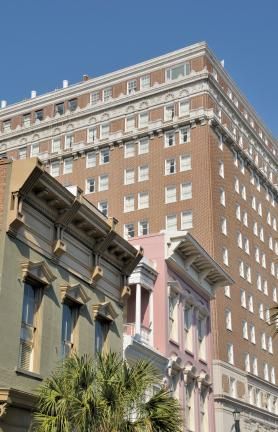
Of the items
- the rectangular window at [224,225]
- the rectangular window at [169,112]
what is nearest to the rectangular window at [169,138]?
the rectangular window at [169,112]

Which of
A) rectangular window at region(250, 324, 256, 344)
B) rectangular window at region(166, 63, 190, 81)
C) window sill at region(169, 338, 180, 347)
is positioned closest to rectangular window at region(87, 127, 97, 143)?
rectangular window at region(166, 63, 190, 81)

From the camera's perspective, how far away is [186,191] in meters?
62.8

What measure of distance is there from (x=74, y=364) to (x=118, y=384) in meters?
1.50

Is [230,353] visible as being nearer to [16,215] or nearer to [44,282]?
[44,282]

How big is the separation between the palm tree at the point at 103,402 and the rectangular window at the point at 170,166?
46.2 m

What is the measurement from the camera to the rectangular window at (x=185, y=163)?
210 ft

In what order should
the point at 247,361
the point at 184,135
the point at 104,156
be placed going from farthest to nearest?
the point at 104,156 → the point at 184,135 → the point at 247,361

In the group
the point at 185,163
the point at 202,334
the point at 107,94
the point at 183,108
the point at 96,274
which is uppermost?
the point at 107,94

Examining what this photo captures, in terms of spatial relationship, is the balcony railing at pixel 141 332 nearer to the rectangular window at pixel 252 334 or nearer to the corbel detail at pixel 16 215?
the corbel detail at pixel 16 215

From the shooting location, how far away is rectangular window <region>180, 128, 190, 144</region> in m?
65.5

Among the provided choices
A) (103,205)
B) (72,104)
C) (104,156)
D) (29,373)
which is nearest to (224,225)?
(103,205)

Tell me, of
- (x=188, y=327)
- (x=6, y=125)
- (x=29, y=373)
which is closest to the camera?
(x=29, y=373)

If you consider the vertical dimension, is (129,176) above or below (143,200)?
above

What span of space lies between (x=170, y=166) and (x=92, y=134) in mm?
10985
